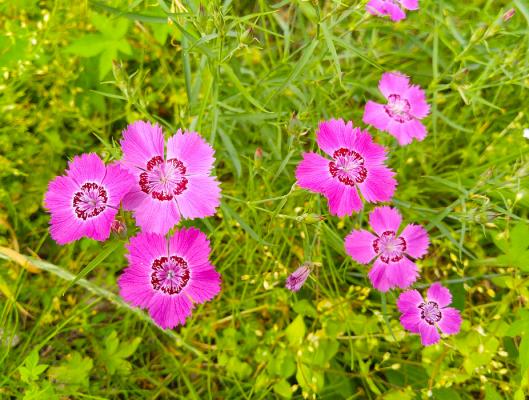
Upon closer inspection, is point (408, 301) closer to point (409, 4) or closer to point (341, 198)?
point (341, 198)

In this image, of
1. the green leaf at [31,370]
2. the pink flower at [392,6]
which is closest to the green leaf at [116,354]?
the green leaf at [31,370]

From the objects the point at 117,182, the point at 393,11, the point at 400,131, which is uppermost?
the point at 393,11

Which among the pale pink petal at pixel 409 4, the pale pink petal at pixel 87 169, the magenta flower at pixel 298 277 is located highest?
the pale pink petal at pixel 409 4

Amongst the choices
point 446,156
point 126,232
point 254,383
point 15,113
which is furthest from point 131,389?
point 446,156

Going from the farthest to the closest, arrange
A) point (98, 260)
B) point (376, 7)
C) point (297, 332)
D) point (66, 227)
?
point (297, 332) < point (376, 7) < point (66, 227) < point (98, 260)

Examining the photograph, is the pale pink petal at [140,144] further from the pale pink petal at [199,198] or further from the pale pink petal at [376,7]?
the pale pink petal at [376,7]

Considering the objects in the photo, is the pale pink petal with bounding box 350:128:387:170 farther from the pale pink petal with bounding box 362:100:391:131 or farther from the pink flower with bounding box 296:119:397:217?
the pale pink petal with bounding box 362:100:391:131

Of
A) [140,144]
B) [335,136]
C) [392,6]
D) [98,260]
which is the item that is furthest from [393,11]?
[98,260]
